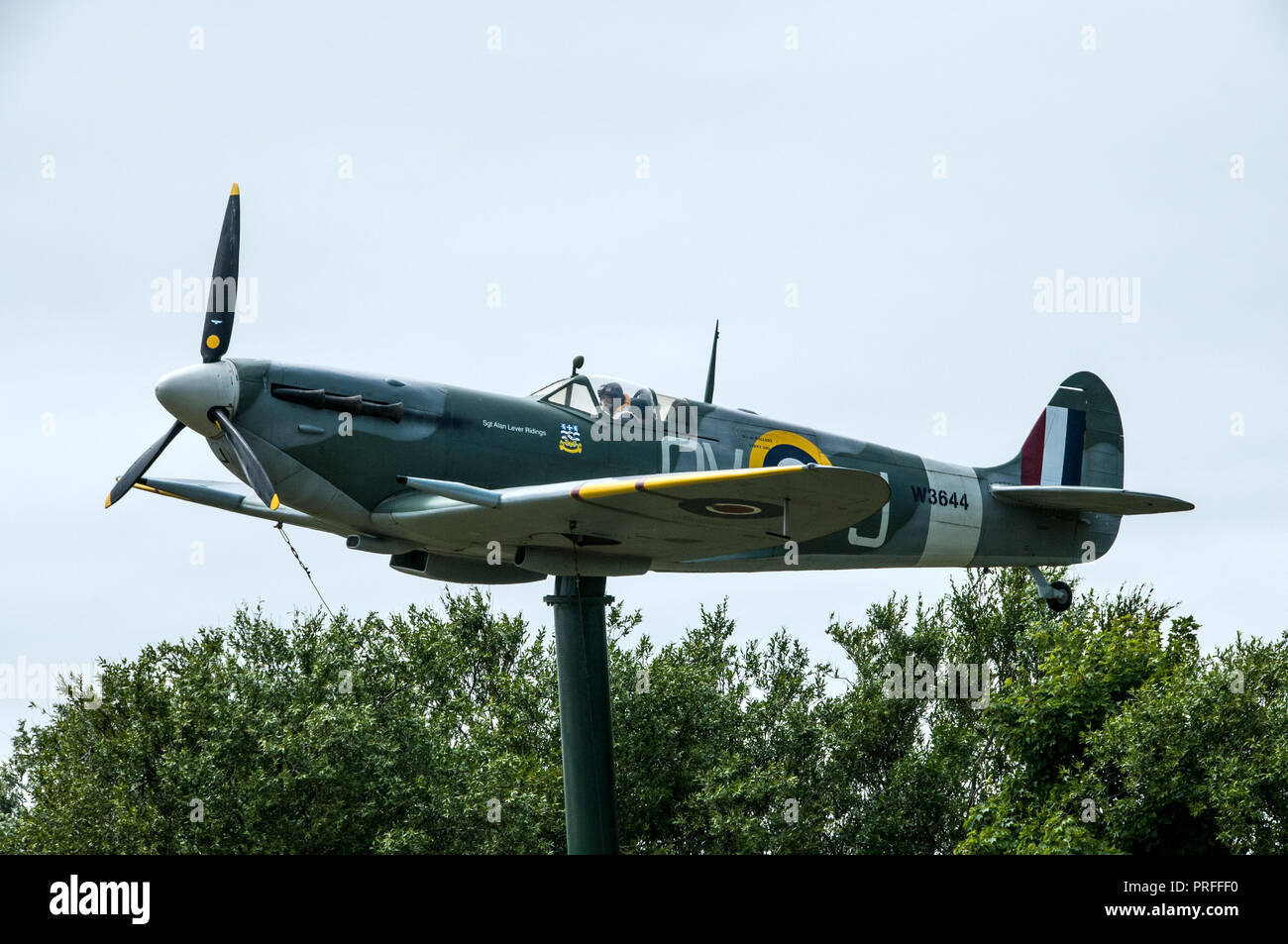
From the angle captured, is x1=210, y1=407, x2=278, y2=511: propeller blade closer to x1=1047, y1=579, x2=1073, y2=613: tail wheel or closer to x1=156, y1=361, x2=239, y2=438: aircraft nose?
x1=156, y1=361, x2=239, y2=438: aircraft nose

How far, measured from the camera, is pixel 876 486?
11.4m

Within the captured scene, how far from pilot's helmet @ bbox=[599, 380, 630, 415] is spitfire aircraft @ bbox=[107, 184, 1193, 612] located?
0.07ft

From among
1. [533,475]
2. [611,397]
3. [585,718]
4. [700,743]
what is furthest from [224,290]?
[700,743]

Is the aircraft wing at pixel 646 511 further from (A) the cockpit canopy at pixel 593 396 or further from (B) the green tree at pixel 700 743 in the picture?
(B) the green tree at pixel 700 743

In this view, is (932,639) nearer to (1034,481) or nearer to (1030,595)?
(1030,595)

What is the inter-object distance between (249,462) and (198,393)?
0.74 m

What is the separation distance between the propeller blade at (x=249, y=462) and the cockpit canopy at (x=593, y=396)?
297 centimetres

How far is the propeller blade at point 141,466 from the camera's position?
1283 centimetres

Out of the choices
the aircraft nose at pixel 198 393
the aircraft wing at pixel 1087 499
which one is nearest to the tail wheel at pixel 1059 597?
the aircraft wing at pixel 1087 499

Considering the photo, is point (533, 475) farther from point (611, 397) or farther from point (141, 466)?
point (141, 466)

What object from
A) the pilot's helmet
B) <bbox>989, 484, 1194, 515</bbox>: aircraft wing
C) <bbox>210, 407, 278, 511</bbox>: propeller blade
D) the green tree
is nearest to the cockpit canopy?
the pilot's helmet

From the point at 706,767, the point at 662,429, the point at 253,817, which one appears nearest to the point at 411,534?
the point at 662,429

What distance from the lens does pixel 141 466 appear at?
12.8 m
